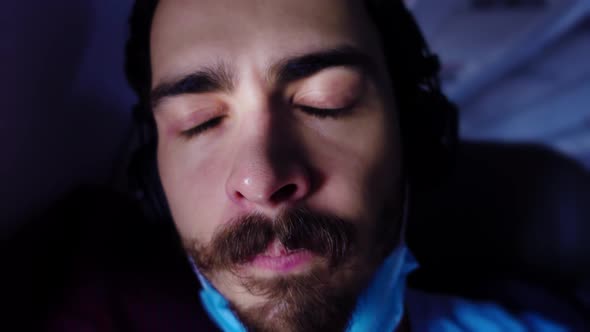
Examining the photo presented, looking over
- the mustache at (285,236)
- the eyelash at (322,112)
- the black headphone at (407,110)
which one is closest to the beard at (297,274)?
the mustache at (285,236)

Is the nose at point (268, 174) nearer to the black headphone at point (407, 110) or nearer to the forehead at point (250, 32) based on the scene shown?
the forehead at point (250, 32)

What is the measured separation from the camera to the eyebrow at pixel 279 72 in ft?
1.64

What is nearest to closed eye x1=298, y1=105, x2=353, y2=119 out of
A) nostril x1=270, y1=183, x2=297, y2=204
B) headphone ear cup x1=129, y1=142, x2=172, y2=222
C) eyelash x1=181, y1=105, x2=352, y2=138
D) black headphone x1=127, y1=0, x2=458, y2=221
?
eyelash x1=181, y1=105, x2=352, y2=138

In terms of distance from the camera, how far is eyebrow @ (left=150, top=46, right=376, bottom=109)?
50 centimetres

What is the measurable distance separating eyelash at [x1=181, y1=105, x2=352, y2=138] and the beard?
0.52 feet

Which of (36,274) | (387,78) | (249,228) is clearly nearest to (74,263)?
(36,274)

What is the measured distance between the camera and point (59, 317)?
542 mm

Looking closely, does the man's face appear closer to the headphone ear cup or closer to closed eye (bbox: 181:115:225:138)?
closed eye (bbox: 181:115:225:138)

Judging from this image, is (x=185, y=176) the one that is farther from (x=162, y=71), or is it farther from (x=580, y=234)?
(x=580, y=234)

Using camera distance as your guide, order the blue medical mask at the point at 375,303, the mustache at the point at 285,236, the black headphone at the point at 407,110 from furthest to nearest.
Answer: the black headphone at the point at 407,110 < the blue medical mask at the point at 375,303 < the mustache at the point at 285,236

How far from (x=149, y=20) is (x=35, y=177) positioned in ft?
1.32

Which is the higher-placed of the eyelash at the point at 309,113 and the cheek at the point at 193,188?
the eyelash at the point at 309,113

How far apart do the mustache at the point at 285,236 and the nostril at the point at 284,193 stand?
20 millimetres

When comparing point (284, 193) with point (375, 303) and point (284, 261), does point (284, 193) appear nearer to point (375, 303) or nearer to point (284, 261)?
point (284, 261)
